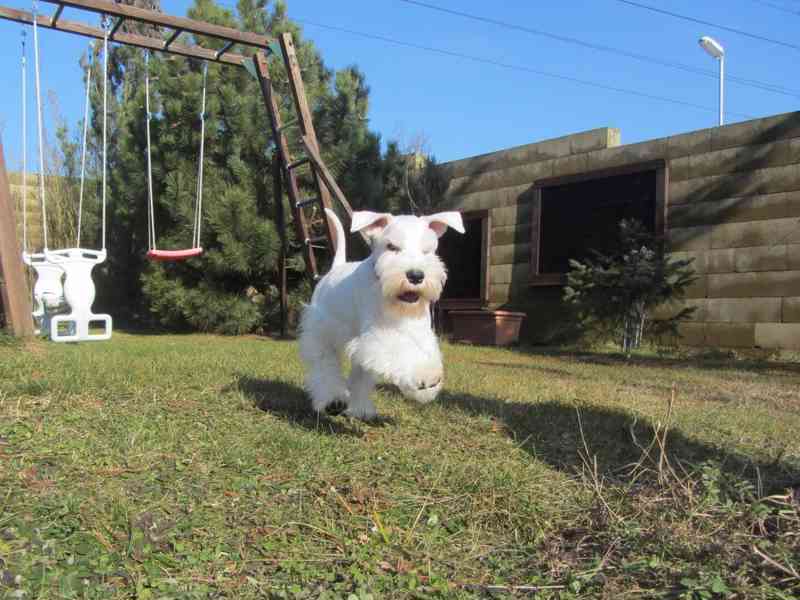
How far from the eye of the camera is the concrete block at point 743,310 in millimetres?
8398

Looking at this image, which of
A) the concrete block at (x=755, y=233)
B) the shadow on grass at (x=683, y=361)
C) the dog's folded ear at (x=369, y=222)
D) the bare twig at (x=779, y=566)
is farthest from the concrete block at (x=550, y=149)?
the bare twig at (x=779, y=566)

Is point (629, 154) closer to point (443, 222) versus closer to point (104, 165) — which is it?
point (104, 165)

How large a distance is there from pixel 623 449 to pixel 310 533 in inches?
67.9

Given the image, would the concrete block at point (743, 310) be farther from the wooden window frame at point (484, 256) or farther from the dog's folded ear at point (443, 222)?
the dog's folded ear at point (443, 222)

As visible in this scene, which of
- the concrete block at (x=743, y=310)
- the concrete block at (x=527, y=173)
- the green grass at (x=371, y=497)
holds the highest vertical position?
the concrete block at (x=527, y=173)

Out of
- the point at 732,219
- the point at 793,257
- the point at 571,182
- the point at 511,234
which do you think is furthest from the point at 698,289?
the point at 511,234

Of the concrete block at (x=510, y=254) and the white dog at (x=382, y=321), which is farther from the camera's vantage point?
the concrete block at (x=510, y=254)

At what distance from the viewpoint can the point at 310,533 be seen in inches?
93.6

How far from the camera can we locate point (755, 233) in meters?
8.55

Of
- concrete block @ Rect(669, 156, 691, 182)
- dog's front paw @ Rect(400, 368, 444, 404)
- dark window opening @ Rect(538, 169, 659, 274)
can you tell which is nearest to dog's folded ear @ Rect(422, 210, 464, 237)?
dog's front paw @ Rect(400, 368, 444, 404)

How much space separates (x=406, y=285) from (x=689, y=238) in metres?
7.03

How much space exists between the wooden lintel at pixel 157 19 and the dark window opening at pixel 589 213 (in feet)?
16.9

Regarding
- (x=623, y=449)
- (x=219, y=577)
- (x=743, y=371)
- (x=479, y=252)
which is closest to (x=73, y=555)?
(x=219, y=577)

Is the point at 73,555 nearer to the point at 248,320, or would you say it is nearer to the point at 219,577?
the point at 219,577
